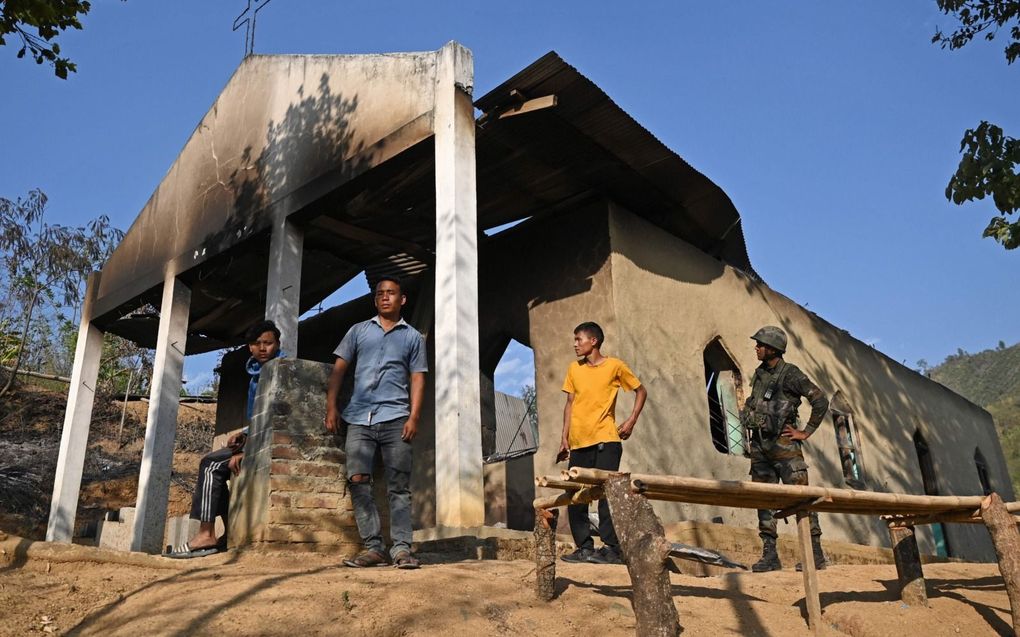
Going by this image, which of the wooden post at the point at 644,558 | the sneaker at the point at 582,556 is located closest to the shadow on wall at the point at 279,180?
the sneaker at the point at 582,556

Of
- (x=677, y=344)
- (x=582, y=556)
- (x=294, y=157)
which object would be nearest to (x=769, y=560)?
(x=582, y=556)

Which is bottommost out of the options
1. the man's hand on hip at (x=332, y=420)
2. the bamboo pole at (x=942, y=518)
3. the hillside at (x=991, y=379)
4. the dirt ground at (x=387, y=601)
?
the dirt ground at (x=387, y=601)

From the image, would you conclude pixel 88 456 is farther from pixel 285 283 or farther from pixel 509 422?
pixel 509 422

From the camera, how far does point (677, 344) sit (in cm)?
940

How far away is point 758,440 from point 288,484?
11.3 feet

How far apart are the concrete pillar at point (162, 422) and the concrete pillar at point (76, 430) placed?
4.63 ft

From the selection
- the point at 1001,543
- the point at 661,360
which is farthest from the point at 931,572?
the point at 661,360

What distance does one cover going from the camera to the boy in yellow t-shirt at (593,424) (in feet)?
18.2

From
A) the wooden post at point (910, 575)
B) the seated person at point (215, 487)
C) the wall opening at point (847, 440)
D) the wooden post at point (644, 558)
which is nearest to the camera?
the wooden post at point (644, 558)

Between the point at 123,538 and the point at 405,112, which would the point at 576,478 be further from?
the point at 123,538

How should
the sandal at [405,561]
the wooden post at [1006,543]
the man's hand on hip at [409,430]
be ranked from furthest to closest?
the man's hand on hip at [409,430], the sandal at [405,561], the wooden post at [1006,543]

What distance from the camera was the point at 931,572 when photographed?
6109 mm

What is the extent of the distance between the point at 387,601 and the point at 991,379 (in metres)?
70.6

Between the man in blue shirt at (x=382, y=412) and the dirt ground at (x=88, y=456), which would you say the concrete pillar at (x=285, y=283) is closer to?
the man in blue shirt at (x=382, y=412)
